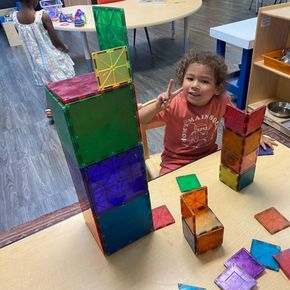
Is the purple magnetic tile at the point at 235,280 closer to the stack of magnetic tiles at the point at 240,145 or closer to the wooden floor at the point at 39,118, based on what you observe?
the stack of magnetic tiles at the point at 240,145

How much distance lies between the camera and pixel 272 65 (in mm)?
1845

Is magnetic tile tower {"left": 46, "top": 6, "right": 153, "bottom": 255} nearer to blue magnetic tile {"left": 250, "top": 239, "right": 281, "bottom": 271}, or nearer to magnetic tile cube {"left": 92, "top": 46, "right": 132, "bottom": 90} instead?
magnetic tile cube {"left": 92, "top": 46, "right": 132, "bottom": 90}

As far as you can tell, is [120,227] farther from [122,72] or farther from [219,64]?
[219,64]

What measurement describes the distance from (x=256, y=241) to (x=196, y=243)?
0.45ft

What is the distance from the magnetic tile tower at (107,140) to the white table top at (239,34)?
168cm

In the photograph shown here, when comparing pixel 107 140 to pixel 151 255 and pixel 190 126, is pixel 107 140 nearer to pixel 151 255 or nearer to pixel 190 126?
pixel 151 255

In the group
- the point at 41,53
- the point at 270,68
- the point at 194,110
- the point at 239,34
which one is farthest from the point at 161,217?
the point at 41,53

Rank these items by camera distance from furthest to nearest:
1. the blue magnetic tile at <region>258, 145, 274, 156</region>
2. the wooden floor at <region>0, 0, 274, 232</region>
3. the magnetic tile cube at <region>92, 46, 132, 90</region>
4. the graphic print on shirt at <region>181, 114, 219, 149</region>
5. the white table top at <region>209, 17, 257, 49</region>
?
the white table top at <region>209, 17, 257, 49</region> → the wooden floor at <region>0, 0, 274, 232</region> → the graphic print on shirt at <region>181, 114, 219, 149</region> → the blue magnetic tile at <region>258, 145, 274, 156</region> → the magnetic tile cube at <region>92, 46, 132, 90</region>

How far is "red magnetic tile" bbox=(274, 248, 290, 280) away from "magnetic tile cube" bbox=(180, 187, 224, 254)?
113 mm

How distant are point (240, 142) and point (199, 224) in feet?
0.68

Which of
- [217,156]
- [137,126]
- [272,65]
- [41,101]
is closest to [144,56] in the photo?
[41,101]

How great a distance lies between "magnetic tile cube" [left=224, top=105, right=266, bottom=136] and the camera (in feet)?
2.08

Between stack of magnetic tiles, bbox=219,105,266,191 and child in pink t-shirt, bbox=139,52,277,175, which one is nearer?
stack of magnetic tiles, bbox=219,105,266,191

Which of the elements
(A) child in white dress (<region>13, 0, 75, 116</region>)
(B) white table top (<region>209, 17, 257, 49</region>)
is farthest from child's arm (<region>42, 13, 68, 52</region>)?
(B) white table top (<region>209, 17, 257, 49</region>)
